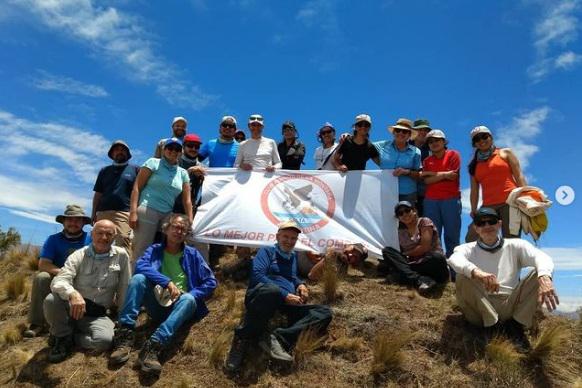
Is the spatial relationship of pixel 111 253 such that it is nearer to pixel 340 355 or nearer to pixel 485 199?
pixel 340 355

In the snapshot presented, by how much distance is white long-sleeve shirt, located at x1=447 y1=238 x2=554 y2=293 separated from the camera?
579 cm

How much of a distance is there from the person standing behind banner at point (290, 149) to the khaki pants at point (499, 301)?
5001mm

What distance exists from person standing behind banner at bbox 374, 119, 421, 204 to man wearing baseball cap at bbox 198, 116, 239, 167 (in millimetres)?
3206

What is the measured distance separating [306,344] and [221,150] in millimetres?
5254

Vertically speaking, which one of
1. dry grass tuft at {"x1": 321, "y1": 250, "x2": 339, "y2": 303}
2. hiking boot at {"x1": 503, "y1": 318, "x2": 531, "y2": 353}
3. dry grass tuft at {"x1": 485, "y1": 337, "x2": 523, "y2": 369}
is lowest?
dry grass tuft at {"x1": 485, "y1": 337, "x2": 523, "y2": 369}

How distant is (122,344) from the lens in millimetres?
6223

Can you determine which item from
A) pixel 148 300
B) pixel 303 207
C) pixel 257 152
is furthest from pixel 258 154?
pixel 148 300

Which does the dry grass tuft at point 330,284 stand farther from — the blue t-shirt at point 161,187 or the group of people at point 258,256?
the blue t-shirt at point 161,187

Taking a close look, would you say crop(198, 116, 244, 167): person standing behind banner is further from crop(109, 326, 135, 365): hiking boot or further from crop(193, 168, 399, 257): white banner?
crop(109, 326, 135, 365): hiking boot

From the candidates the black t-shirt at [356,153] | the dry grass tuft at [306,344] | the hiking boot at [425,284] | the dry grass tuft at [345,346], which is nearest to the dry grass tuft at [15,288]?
the dry grass tuft at [306,344]

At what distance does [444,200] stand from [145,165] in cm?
529

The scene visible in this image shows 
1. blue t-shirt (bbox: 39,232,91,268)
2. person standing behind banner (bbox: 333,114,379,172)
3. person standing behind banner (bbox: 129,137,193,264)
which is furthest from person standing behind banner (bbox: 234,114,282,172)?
blue t-shirt (bbox: 39,232,91,268)

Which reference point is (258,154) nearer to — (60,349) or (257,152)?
(257,152)

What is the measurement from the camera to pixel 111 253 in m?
6.73
